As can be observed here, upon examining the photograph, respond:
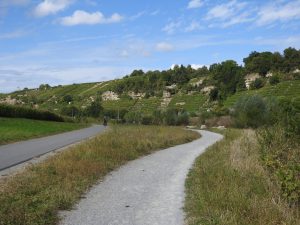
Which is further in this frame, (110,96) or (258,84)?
(110,96)

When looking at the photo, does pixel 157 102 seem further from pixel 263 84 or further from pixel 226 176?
pixel 226 176

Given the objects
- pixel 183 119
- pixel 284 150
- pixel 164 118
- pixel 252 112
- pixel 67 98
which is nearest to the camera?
pixel 284 150

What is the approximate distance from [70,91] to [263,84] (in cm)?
10239

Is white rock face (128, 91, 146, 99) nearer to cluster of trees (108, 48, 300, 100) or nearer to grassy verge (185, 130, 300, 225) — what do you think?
cluster of trees (108, 48, 300, 100)

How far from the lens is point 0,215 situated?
26.6 feet

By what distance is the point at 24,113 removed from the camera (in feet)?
196

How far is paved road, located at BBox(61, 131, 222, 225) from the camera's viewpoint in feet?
28.9

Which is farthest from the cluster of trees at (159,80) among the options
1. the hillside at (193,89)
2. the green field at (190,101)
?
the green field at (190,101)

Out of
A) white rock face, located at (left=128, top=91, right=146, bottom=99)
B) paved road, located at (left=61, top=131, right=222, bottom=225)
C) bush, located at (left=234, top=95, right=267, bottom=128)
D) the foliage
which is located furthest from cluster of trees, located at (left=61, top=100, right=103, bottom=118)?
the foliage

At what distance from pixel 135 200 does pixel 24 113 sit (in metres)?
51.9

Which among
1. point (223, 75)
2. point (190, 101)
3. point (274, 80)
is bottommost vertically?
point (190, 101)

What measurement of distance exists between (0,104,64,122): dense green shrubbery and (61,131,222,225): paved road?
41908mm

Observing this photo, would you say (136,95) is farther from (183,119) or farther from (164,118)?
(183,119)

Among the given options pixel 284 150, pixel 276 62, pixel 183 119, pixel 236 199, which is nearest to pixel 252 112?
pixel 183 119
